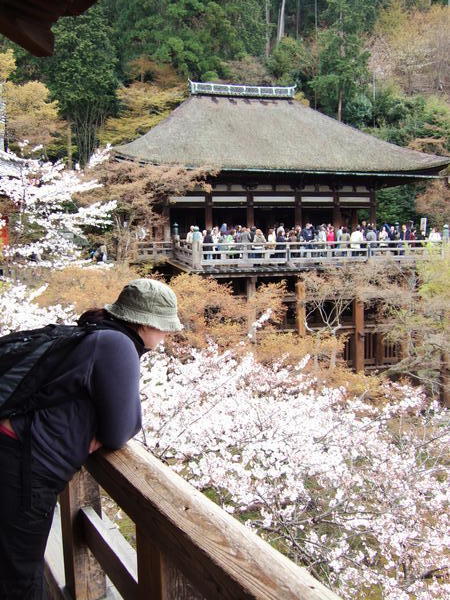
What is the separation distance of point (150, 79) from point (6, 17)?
27.6 meters

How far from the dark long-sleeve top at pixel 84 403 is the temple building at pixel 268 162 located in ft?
48.6

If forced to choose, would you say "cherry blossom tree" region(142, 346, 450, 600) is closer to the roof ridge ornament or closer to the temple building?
the temple building

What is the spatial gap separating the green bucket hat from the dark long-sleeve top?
208 millimetres

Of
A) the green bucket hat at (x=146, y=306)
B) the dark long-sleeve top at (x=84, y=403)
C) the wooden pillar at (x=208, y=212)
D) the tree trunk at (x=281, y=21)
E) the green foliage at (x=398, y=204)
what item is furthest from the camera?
the tree trunk at (x=281, y=21)

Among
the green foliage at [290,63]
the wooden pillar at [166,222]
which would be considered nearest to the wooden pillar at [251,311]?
the wooden pillar at [166,222]

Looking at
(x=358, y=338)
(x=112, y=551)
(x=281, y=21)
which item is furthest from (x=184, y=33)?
(x=112, y=551)

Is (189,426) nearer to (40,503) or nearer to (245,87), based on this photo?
(40,503)

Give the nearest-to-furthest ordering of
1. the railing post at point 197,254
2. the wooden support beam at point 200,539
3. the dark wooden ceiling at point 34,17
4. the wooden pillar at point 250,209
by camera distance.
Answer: the wooden support beam at point 200,539
the dark wooden ceiling at point 34,17
the railing post at point 197,254
the wooden pillar at point 250,209

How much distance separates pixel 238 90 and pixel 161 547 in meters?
22.0

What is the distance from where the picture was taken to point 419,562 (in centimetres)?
606

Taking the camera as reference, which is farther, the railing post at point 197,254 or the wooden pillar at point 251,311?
the railing post at point 197,254

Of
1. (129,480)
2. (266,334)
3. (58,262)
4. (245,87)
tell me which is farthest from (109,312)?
(245,87)

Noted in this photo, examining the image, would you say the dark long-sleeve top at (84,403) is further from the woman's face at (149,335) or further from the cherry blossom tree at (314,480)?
the cherry blossom tree at (314,480)

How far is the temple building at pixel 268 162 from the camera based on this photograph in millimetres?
16859
